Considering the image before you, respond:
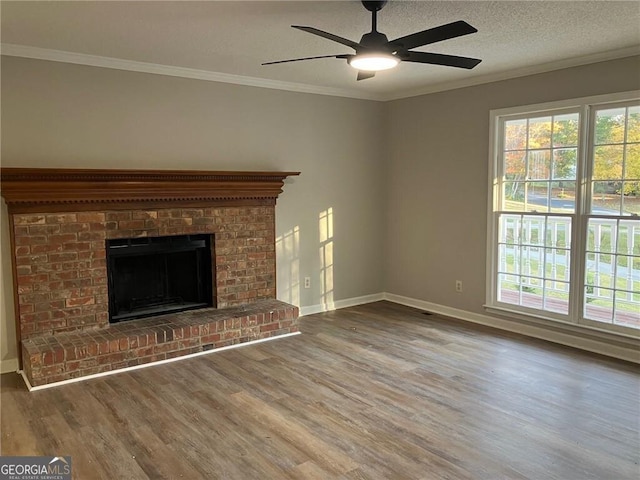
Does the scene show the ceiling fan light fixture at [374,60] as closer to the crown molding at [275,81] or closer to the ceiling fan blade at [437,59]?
the ceiling fan blade at [437,59]

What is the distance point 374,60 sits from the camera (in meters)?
2.88

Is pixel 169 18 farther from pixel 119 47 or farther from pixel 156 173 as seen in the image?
pixel 156 173

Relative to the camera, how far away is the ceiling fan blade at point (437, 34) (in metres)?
2.53

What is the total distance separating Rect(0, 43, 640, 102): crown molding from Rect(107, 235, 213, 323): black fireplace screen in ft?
4.92

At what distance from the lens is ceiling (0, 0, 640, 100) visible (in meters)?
3.04

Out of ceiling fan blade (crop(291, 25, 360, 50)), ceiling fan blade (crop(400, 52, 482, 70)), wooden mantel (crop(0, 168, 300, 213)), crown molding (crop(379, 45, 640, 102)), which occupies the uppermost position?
crown molding (crop(379, 45, 640, 102))

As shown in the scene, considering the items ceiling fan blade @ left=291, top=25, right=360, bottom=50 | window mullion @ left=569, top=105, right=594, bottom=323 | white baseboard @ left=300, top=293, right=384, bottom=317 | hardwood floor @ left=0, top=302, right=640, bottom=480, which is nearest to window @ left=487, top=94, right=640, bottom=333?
A: window mullion @ left=569, top=105, right=594, bottom=323

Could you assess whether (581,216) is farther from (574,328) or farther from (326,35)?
(326,35)

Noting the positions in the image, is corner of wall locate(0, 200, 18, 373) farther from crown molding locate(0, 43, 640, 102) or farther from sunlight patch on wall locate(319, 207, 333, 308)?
sunlight patch on wall locate(319, 207, 333, 308)

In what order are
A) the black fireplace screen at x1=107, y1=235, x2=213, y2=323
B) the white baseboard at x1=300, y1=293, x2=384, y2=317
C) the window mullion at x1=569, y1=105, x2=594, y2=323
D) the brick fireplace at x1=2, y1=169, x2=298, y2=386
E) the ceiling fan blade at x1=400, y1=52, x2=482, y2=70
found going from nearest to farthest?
the ceiling fan blade at x1=400, y1=52, x2=482, y2=70 → the brick fireplace at x1=2, y1=169, x2=298, y2=386 → the window mullion at x1=569, y1=105, x2=594, y2=323 → the black fireplace screen at x1=107, y1=235, x2=213, y2=323 → the white baseboard at x1=300, y1=293, x2=384, y2=317

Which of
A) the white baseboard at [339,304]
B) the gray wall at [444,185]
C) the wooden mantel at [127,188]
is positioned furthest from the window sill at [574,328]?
the wooden mantel at [127,188]

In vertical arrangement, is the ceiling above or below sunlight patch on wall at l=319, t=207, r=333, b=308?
above

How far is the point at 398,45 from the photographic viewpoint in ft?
9.18

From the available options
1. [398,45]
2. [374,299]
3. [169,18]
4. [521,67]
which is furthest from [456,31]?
[374,299]
